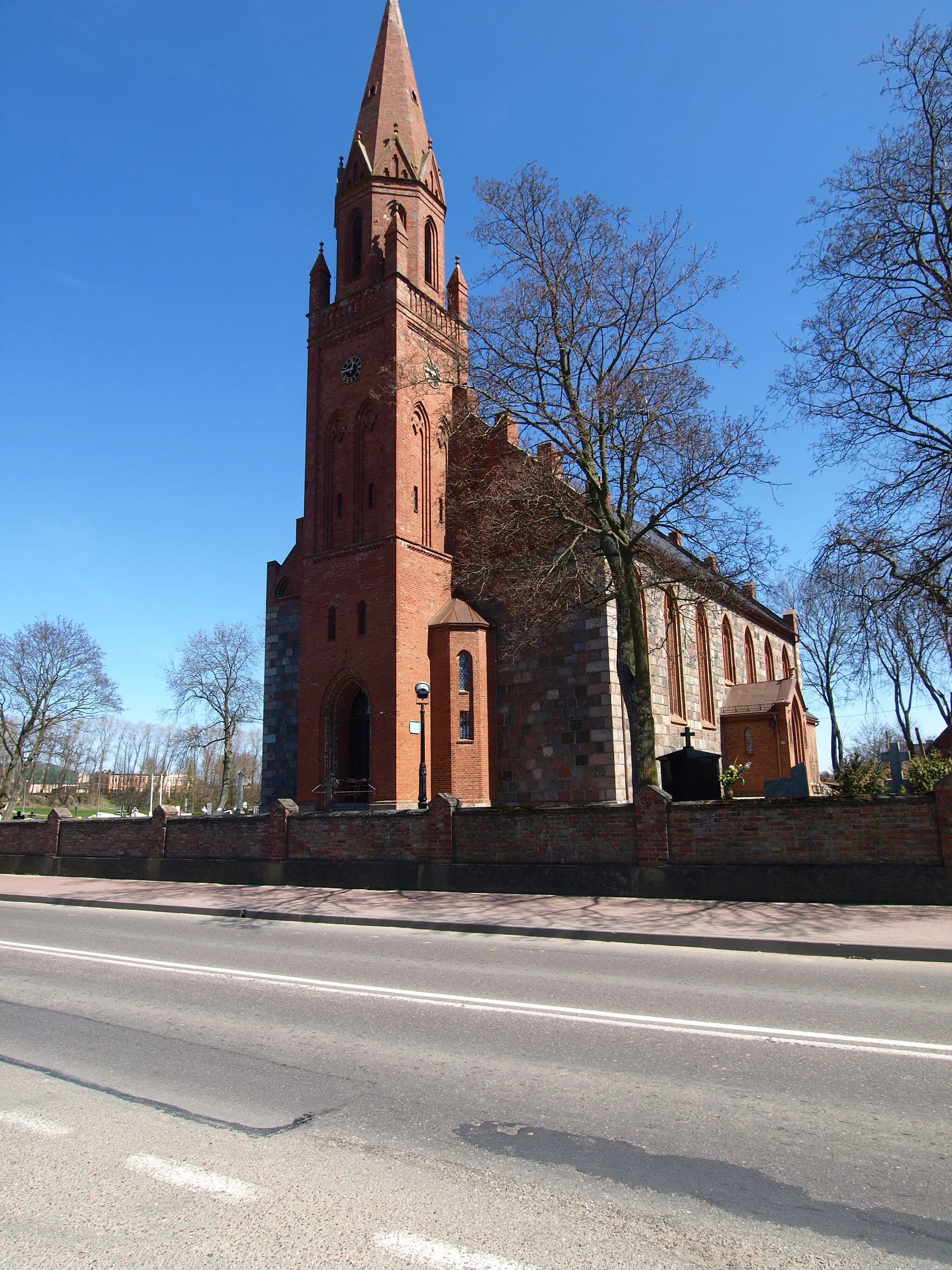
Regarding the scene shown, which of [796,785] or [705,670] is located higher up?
[705,670]

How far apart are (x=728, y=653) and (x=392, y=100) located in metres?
25.3

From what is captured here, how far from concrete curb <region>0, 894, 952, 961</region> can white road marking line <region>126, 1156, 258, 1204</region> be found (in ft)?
24.3

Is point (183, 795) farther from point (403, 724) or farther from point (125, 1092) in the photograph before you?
point (125, 1092)

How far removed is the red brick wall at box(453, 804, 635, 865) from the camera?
13.9m

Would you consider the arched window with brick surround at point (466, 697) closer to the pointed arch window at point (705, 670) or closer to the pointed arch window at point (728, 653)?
the pointed arch window at point (705, 670)

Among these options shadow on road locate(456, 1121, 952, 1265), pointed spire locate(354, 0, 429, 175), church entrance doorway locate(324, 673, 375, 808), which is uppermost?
pointed spire locate(354, 0, 429, 175)

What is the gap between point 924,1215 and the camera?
3312 mm

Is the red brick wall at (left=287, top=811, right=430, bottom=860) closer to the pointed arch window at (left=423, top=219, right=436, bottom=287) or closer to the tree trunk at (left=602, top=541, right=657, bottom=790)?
the tree trunk at (left=602, top=541, right=657, bottom=790)

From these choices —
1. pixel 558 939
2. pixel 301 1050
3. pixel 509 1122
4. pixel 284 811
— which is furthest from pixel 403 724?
pixel 509 1122

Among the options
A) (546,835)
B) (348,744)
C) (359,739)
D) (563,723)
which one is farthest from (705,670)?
(546,835)

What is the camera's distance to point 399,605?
78.8 ft

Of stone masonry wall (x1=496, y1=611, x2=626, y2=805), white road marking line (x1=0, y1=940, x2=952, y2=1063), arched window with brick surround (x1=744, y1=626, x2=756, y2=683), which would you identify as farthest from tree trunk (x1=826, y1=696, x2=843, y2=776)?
white road marking line (x1=0, y1=940, x2=952, y2=1063)

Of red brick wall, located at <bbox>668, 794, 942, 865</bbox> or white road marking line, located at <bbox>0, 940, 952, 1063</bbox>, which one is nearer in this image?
white road marking line, located at <bbox>0, 940, 952, 1063</bbox>

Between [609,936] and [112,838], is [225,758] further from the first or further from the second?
[609,936]
